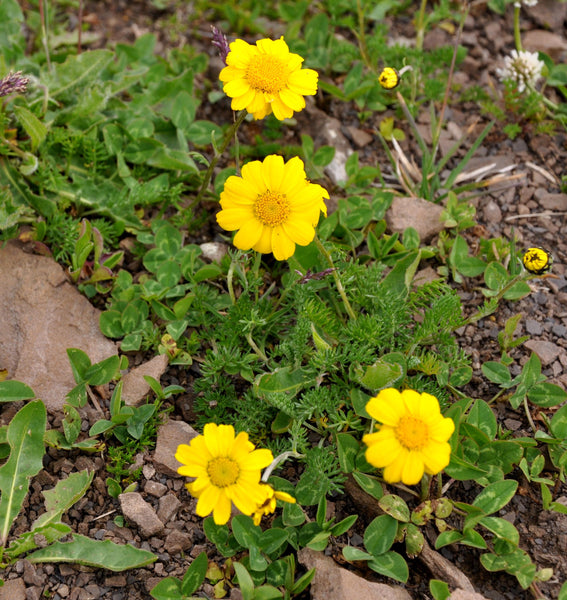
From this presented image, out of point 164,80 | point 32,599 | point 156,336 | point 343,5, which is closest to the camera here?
point 32,599

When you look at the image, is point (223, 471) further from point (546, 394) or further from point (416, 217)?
point (416, 217)

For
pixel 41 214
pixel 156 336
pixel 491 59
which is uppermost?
pixel 491 59

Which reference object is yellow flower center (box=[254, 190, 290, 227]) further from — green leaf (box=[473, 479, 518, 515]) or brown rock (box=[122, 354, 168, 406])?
green leaf (box=[473, 479, 518, 515])

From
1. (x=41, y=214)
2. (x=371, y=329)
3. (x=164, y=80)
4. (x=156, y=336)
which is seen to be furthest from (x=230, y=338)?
(x=164, y=80)

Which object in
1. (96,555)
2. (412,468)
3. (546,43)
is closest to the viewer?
(412,468)

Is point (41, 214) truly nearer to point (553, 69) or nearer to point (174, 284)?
point (174, 284)

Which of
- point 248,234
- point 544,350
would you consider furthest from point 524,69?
point 248,234
